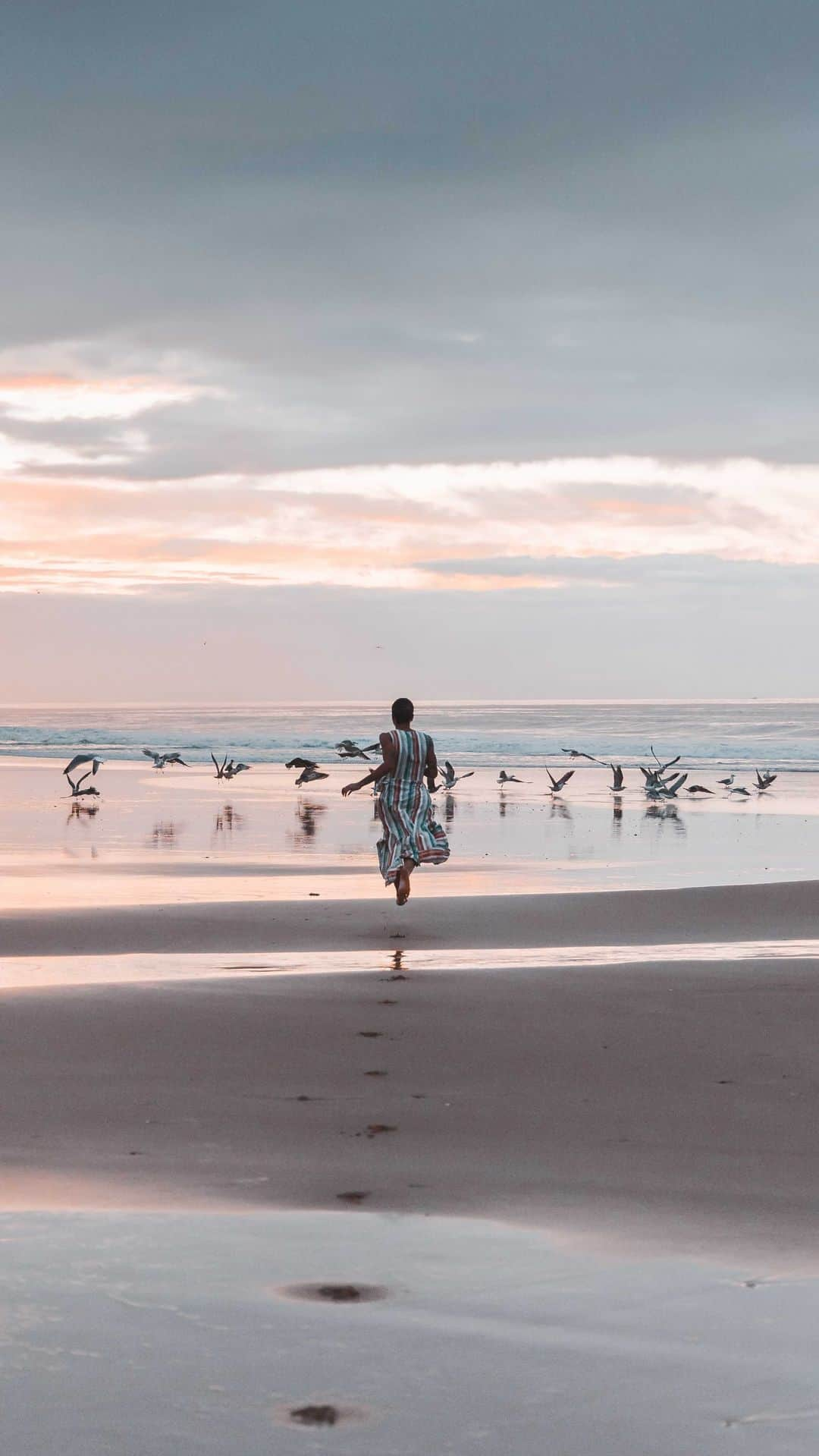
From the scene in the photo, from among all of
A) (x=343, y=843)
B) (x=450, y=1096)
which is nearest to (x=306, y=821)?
(x=343, y=843)

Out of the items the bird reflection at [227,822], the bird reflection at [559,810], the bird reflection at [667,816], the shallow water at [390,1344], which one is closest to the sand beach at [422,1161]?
the shallow water at [390,1344]

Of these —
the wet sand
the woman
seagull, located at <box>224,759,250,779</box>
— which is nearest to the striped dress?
the woman

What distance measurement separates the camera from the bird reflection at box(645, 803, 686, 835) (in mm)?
22500

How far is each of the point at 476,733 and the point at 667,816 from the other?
4054cm

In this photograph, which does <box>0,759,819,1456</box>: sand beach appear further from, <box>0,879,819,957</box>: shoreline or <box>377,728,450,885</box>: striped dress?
<box>377,728,450,885</box>: striped dress

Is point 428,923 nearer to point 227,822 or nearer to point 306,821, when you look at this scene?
point 227,822

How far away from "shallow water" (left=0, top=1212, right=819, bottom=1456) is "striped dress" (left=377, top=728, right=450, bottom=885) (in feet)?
25.0

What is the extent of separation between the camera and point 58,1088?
A: 648 cm

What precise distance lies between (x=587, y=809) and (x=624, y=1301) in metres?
22.1

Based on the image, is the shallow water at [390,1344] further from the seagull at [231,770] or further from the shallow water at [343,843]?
the seagull at [231,770]

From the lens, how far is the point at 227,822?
73.8 ft

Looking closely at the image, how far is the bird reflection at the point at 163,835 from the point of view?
758 inches

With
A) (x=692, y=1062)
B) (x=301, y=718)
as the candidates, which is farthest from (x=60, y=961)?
(x=301, y=718)

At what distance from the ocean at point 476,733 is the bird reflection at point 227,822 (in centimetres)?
1908
